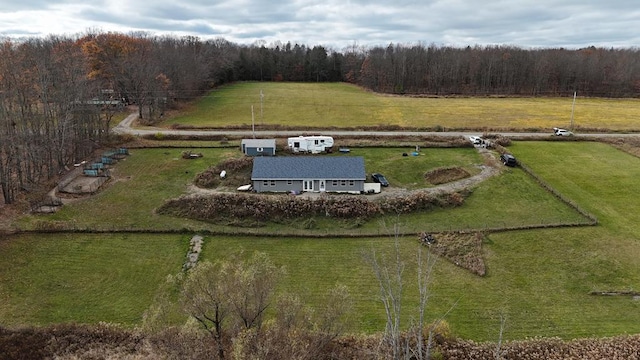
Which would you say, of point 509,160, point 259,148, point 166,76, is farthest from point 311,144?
point 166,76

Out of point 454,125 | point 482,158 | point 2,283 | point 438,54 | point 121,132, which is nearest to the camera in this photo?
point 2,283

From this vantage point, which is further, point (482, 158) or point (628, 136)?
point (628, 136)

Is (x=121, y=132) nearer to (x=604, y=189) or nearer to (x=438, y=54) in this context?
(x=604, y=189)

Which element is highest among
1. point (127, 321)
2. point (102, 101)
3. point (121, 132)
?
point (102, 101)

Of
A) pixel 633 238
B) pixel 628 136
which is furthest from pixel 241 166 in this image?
pixel 628 136

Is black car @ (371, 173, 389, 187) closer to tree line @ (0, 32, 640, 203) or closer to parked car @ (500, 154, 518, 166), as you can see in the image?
parked car @ (500, 154, 518, 166)

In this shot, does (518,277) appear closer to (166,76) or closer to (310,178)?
(310,178)

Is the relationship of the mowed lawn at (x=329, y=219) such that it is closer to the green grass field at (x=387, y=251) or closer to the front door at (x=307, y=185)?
the green grass field at (x=387, y=251)
